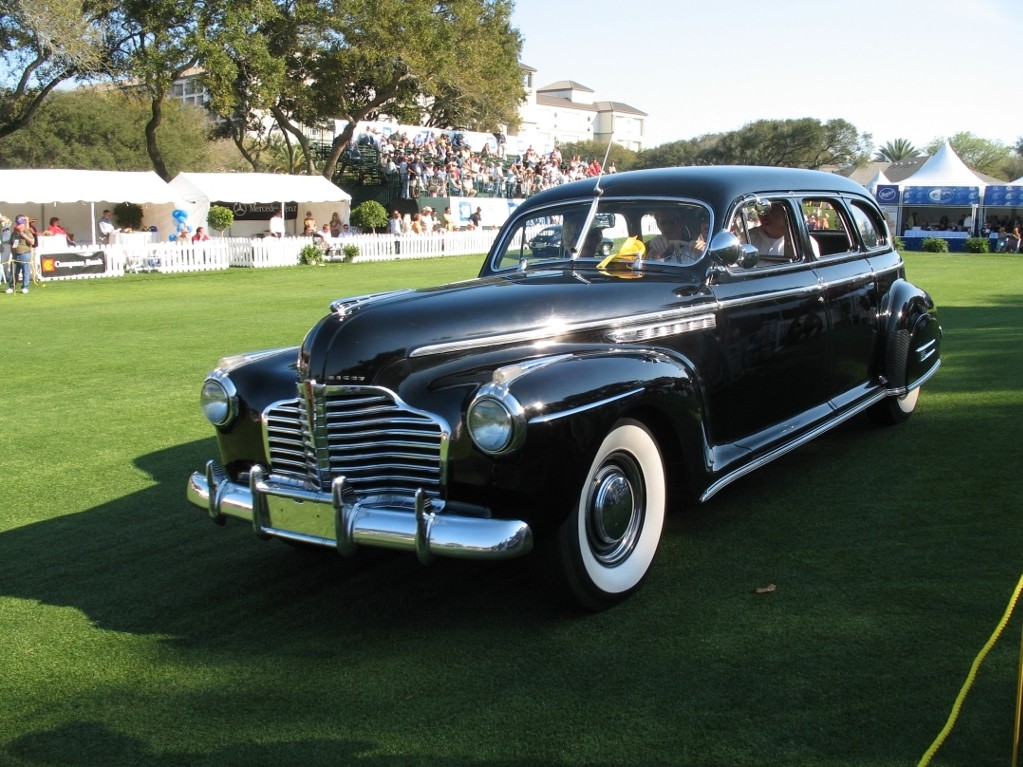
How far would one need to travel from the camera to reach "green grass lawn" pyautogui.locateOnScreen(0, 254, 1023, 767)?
2979 mm

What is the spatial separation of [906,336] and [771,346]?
191 centimetres

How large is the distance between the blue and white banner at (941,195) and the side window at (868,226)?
32.4 meters

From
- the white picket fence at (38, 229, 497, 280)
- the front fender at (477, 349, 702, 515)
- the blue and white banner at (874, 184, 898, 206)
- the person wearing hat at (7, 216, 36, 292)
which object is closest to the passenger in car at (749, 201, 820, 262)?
the front fender at (477, 349, 702, 515)

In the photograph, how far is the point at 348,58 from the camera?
38.8 metres

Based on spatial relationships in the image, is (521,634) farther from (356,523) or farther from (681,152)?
(681,152)

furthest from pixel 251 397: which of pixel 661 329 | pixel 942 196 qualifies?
pixel 942 196

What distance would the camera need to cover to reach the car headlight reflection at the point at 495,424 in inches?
138

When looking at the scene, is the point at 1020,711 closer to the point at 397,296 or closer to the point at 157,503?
the point at 397,296

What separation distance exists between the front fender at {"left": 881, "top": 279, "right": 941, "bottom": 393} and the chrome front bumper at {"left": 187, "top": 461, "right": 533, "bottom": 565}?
13.1 ft

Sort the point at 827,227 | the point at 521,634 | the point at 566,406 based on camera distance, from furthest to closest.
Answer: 1. the point at 827,227
2. the point at 521,634
3. the point at 566,406

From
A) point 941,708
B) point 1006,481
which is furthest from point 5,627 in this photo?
point 1006,481

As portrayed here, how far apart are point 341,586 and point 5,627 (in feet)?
4.51

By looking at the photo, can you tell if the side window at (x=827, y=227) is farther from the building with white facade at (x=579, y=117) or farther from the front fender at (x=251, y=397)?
the building with white facade at (x=579, y=117)

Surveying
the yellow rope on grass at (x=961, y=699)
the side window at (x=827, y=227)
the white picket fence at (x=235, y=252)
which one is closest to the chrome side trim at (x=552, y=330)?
the side window at (x=827, y=227)
